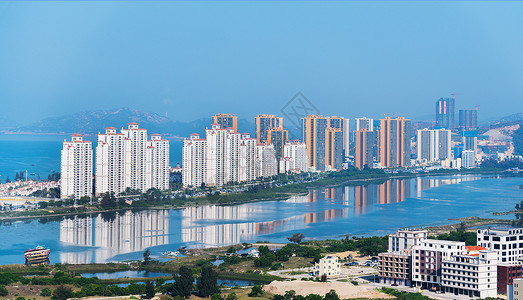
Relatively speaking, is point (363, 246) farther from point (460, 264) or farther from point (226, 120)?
point (226, 120)

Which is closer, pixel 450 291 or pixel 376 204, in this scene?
pixel 450 291

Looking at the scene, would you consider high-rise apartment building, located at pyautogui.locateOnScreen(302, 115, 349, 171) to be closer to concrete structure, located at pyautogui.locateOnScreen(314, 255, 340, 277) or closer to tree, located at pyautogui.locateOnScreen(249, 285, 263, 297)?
concrete structure, located at pyautogui.locateOnScreen(314, 255, 340, 277)

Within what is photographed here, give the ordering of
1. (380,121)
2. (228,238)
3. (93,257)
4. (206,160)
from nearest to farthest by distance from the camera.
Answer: (93,257) → (228,238) → (206,160) → (380,121)

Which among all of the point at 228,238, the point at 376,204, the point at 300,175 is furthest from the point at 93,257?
the point at 300,175

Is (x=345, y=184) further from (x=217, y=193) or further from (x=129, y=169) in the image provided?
(x=129, y=169)

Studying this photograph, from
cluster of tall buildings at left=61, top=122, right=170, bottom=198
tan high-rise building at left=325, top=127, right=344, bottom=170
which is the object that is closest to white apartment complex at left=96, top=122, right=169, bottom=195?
cluster of tall buildings at left=61, top=122, right=170, bottom=198

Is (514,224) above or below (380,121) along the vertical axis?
below
